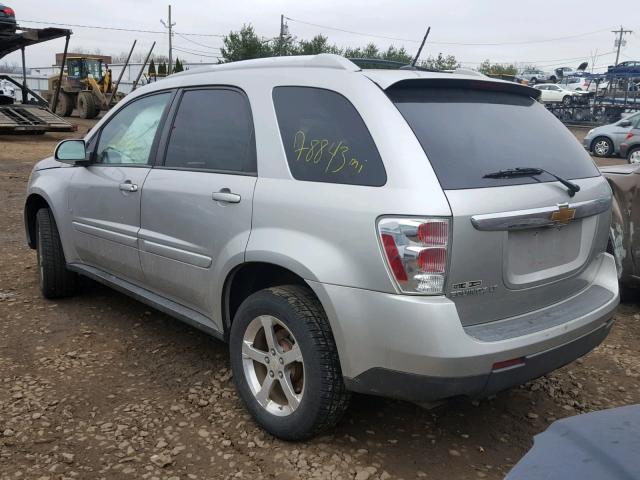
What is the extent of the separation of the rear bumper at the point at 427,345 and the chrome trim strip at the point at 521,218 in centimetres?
33

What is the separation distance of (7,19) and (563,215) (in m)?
A: 16.6

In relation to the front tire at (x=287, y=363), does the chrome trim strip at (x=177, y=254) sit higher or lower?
higher

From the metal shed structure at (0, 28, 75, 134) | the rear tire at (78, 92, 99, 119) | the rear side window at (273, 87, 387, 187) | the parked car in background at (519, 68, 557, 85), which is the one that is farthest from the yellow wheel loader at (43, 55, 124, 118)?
the parked car in background at (519, 68, 557, 85)

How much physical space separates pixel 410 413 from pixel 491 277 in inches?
42.5

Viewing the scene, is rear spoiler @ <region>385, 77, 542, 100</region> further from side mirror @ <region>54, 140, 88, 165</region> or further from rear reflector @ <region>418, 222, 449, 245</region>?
side mirror @ <region>54, 140, 88, 165</region>

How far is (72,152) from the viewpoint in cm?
407

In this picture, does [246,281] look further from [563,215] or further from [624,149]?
[624,149]

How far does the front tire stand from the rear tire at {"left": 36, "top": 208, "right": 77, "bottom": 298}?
7.23ft

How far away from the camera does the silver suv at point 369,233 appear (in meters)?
2.30

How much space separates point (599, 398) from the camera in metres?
3.37

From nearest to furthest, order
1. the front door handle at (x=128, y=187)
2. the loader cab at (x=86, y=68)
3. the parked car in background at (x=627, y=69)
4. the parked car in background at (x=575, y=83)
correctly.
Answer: the front door handle at (x=128, y=187), the loader cab at (x=86, y=68), the parked car in background at (x=627, y=69), the parked car in background at (x=575, y=83)

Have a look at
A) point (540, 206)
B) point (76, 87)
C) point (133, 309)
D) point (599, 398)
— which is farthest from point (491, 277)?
point (76, 87)

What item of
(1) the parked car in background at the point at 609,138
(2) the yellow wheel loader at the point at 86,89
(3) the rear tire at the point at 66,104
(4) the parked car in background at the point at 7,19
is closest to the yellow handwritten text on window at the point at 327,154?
(4) the parked car in background at the point at 7,19

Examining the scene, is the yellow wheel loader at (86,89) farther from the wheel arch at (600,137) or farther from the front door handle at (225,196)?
the front door handle at (225,196)
